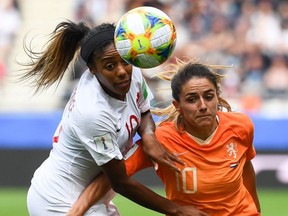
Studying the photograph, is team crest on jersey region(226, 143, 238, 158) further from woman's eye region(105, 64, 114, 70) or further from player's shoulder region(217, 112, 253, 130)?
woman's eye region(105, 64, 114, 70)

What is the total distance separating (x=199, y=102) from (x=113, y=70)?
0.63 metres

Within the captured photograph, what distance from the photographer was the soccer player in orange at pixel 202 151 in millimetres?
5863

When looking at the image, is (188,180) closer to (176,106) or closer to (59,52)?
(176,106)

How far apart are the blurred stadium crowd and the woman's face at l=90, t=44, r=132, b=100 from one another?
8.08 meters

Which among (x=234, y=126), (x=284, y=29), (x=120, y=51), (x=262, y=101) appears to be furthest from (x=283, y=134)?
(x=120, y=51)

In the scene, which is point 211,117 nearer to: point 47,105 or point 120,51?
point 120,51

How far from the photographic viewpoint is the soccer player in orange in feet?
19.2

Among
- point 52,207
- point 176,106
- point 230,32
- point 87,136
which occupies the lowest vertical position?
point 52,207

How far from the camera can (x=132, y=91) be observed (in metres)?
6.00

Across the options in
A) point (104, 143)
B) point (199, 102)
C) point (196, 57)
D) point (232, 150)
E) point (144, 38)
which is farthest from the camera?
point (196, 57)

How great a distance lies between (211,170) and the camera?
19.4 feet

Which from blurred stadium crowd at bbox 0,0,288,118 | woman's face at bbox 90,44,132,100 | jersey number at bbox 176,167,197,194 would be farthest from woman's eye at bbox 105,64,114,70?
blurred stadium crowd at bbox 0,0,288,118

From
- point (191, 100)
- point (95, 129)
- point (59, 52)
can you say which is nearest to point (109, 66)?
point (95, 129)

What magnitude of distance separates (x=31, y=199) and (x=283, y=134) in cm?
695
